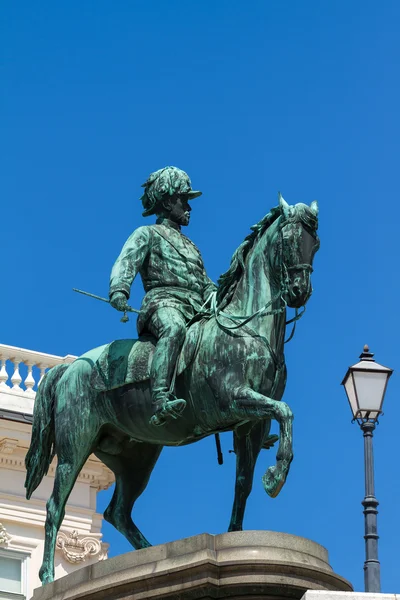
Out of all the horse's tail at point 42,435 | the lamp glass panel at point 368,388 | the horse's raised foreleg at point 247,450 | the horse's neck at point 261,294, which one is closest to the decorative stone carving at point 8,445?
the lamp glass panel at point 368,388

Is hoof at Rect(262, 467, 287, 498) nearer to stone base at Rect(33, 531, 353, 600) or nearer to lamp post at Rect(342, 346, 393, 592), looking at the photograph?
stone base at Rect(33, 531, 353, 600)

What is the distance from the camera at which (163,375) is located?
17.8 m

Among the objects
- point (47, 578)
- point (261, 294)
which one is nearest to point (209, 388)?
point (261, 294)

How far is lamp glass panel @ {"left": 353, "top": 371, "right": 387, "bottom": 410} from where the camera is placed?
20438 mm

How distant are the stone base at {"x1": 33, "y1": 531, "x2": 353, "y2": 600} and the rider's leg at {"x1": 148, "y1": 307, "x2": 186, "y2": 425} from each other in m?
1.48

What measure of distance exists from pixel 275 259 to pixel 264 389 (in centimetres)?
126

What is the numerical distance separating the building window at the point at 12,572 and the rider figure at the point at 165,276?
1460 cm

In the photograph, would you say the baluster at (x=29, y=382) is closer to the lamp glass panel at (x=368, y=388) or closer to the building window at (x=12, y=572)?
the building window at (x=12, y=572)

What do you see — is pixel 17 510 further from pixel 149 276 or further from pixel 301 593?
pixel 301 593

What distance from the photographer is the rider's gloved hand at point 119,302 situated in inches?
727

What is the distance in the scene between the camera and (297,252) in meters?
18.0

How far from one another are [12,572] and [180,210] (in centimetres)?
1499

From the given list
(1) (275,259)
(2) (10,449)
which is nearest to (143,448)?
(1) (275,259)

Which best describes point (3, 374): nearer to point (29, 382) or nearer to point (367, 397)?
point (29, 382)
